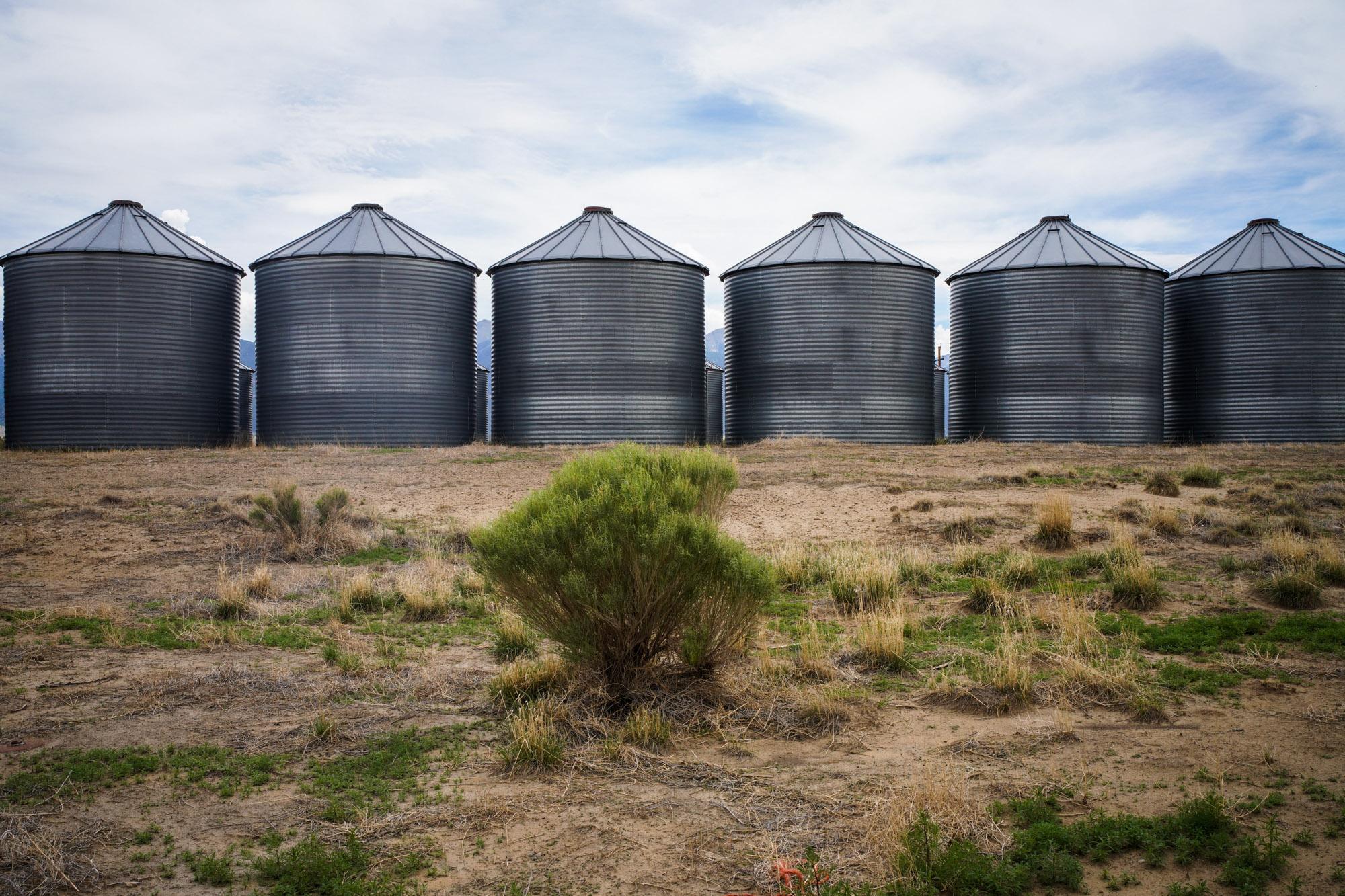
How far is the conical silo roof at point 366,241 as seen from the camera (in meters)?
31.0

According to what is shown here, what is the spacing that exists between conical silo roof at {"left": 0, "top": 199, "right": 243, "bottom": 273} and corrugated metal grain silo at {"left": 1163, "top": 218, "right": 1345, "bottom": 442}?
102ft

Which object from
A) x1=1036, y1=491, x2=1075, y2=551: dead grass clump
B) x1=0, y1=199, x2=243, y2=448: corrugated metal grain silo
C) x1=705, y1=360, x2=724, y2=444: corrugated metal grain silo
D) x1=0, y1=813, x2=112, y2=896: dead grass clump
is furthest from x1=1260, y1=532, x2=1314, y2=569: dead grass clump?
x1=705, y1=360, x2=724, y2=444: corrugated metal grain silo

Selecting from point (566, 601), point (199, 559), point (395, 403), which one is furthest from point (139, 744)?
point (395, 403)

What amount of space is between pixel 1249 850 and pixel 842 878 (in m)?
2.24

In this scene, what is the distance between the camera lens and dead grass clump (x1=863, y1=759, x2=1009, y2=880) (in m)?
6.15

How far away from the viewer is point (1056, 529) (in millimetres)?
15984

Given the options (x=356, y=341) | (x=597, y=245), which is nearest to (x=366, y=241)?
(x=356, y=341)

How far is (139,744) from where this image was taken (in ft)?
26.7

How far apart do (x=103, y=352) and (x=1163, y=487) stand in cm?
2733

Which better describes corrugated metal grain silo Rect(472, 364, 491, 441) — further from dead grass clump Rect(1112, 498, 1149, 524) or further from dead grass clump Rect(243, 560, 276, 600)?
dead grass clump Rect(1112, 498, 1149, 524)

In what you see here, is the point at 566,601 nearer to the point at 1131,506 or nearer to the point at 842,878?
the point at 842,878

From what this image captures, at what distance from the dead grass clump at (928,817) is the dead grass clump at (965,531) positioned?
9730 mm

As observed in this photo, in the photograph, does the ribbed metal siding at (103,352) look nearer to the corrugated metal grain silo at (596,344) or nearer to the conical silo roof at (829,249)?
the corrugated metal grain silo at (596,344)

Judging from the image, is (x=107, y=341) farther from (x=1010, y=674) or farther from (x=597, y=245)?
(x=1010, y=674)
